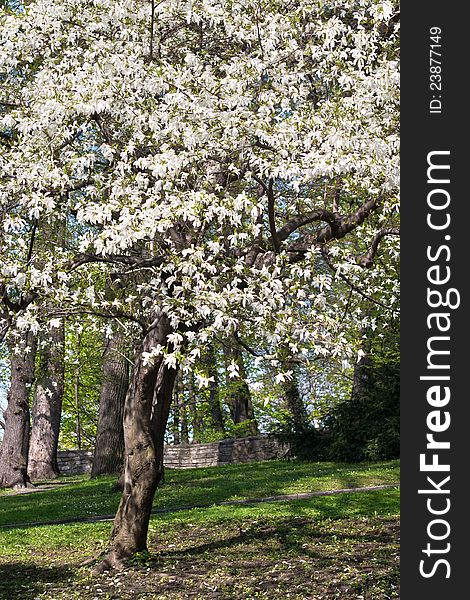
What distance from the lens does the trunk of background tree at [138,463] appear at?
10508mm

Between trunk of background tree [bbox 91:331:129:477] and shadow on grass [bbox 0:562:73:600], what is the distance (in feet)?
35.8

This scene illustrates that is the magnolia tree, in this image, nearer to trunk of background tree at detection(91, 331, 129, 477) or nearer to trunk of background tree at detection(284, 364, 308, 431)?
trunk of background tree at detection(91, 331, 129, 477)

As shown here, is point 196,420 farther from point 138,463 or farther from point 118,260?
point 118,260

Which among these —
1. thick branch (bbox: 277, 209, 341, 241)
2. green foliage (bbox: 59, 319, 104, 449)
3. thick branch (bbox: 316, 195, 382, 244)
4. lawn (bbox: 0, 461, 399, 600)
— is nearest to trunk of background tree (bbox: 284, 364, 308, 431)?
lawn (bbox: 0, 461, 399, 600)

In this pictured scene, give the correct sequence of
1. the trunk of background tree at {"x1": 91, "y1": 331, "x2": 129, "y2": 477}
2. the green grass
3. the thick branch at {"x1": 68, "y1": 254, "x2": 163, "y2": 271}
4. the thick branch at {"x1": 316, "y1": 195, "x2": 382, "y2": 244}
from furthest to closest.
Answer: the trunk of background tree at {"x1": 91, "y1": 331, "x2": 129, "y2": 477}, the green grass, the thick branch at {"x1": 316, "y1": 195, "x2": 382, "y2": 244}, the thick branch at {"x1": 68, "y1": 254, "x2": 163, "y2": 271}

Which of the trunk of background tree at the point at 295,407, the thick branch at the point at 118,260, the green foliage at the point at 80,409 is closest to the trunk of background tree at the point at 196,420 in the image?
the green foliage at the point at 80,409

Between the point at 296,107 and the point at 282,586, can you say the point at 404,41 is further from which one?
the point at 282,586

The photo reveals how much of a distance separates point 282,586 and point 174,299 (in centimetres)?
361

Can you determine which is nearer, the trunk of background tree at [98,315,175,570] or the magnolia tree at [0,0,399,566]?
the magnolia tree at [0,0,399,566]

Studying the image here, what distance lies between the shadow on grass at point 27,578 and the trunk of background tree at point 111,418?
35.8 ft

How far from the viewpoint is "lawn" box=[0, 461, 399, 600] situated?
9.47 m

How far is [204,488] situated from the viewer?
18500mm

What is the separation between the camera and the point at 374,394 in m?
22.5

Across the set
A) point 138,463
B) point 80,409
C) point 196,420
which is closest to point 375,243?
point 138,463
